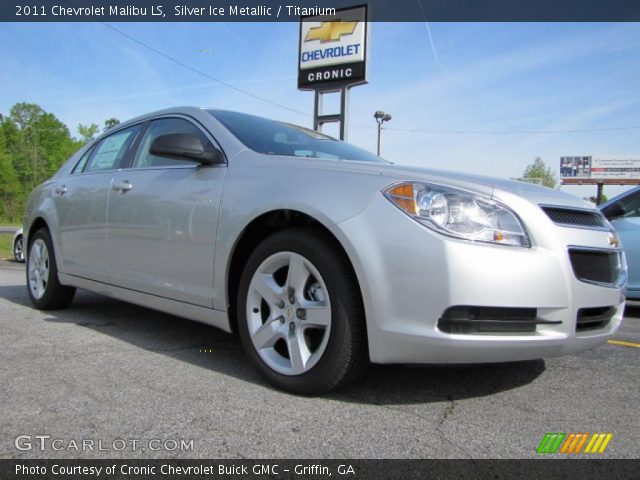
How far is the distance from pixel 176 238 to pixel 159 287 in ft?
1.17

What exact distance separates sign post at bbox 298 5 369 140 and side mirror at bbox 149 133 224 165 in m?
12.9

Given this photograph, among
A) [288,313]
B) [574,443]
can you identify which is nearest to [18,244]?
[288,313]

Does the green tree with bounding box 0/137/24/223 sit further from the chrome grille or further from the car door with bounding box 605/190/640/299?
the chrome grille

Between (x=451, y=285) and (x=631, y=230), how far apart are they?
4.06 metres

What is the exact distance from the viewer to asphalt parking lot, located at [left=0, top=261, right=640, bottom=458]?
1.83 m

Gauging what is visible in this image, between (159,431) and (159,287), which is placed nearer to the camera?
(159,431)

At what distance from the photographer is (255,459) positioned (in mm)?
1717

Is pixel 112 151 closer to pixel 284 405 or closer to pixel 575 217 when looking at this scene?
pixel 284 405

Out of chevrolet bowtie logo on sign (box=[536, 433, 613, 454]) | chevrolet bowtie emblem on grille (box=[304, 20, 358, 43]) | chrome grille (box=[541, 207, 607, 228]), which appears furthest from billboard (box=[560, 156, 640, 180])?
chevrolet bowtie logo on sign (box=[536, 433, 613, 454])

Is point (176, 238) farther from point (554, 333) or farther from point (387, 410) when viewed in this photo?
point (554, 333)
